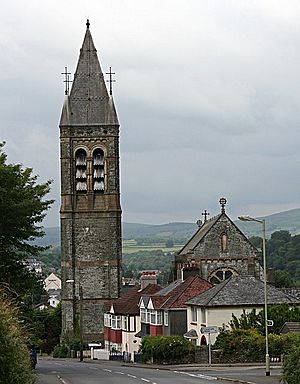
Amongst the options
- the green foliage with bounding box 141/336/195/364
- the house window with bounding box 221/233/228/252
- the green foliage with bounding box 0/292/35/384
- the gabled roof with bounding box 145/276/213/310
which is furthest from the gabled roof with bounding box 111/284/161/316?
the green foliage with bounding box 0/292/35/384

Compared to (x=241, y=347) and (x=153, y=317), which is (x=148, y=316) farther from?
(x=241, y=347)

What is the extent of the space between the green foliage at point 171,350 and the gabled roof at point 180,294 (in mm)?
7826

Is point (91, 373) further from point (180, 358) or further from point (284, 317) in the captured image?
point (284, 317)

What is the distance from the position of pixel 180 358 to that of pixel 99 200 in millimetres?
→ 33743

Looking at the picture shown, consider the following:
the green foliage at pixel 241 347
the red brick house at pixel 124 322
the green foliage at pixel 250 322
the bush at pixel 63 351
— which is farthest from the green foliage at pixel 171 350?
the bush at pixel 63 351

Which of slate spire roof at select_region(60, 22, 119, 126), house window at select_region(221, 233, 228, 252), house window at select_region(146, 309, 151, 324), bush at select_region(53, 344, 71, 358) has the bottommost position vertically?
bush at select_region(53, 344, 71, 358)

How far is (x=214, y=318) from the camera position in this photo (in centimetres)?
7106

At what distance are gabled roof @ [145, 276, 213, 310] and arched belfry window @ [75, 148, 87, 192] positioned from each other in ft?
62.1

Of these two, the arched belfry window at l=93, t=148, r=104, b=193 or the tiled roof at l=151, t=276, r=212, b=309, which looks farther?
the arched belfry window at l=93, t=148, r=104, b=193

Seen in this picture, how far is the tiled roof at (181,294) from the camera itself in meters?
79.1

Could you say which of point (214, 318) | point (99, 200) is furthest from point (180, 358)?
point (99, 200)

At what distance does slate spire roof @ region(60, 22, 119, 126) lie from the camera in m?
99.8

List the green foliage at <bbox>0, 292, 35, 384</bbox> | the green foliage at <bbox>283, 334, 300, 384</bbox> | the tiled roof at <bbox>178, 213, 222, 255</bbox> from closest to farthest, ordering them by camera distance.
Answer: the green foliage at <bbox>0, 292, 35, 384</bbox>, the green foliage at <bbox>283, 334, 300, 384</bbox>, the tiled roof at <bbox>178, 213, 222, 255</bbox>

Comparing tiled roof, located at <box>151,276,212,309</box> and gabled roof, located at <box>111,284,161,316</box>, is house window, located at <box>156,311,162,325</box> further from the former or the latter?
gabled roof, located at <box>111,284,161,316</box>
